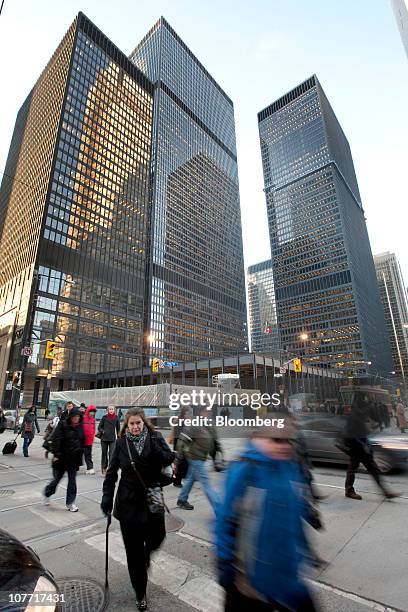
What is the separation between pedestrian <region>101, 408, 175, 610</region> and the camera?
3160mm

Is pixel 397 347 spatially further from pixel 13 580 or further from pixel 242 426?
pixel 13 580

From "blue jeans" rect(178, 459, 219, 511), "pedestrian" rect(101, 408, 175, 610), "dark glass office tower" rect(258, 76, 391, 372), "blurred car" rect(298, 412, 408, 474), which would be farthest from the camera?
"dark glass office tower" rect(258, 76, 391, 372)

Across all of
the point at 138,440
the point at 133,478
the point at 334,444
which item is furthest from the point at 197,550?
the point at 334,444

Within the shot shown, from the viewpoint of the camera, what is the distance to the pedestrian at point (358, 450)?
6.48 m

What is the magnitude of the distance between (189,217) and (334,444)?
5012 inches

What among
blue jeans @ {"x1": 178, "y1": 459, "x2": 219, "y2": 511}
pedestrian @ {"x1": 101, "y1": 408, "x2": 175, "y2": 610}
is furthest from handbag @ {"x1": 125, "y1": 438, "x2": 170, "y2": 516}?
blue jeans @ {"x1": 178, "y1": 459, "x2": 219, "y2": 511}

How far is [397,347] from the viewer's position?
596 ft

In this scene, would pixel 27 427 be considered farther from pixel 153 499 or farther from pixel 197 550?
pixel 153 499

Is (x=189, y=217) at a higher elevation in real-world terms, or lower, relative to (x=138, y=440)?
higher

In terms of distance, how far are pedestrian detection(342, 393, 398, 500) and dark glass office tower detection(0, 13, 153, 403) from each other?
61.3 meters

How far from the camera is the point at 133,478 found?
3.35 meters

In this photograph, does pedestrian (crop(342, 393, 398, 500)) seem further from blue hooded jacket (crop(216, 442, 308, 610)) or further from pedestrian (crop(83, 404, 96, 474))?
pedestrian (crop(83, 404, 96, 474))

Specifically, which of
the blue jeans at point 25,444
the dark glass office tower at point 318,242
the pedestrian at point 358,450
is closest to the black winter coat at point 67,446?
the pedestrian at point 358,450

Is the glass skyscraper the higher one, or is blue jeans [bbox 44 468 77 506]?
the glass skyscraper
